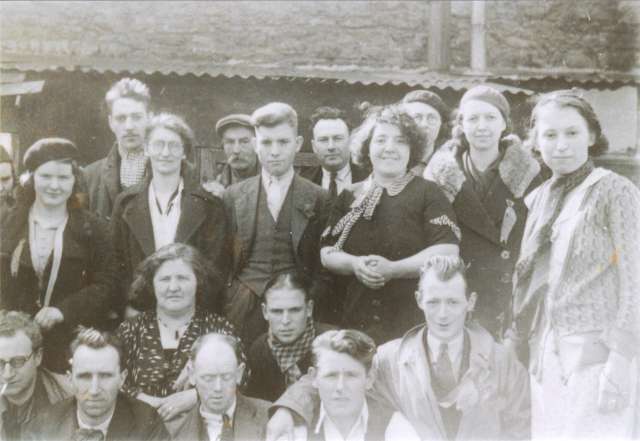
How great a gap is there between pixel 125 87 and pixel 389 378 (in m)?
1.85

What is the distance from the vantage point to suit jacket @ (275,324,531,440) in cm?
276

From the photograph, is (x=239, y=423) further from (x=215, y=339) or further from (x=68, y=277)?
(x=68, y=277)

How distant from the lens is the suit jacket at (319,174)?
3.14 meters

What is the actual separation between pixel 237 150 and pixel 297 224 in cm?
53

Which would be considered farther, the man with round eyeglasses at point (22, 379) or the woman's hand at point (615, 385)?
the man with round eyeglasses at point (22, 379)

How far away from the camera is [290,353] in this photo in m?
2.86

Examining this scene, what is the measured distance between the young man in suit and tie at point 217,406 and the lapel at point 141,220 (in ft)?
1.55

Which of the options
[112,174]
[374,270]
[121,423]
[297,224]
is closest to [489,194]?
[374,270]

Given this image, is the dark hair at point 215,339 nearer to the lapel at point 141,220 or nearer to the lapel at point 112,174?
the lapel at point 141,220

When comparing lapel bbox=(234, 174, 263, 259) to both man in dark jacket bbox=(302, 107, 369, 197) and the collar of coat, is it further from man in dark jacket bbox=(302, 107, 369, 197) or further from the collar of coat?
the collar of coat

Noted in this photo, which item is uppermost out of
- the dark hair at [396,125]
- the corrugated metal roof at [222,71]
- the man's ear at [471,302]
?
the corrugated metal roof at [222,71]

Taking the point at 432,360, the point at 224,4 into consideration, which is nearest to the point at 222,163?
the point at 432,360

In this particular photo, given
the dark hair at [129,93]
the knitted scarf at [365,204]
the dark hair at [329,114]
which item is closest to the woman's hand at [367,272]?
the knitted scarf at [365,204]

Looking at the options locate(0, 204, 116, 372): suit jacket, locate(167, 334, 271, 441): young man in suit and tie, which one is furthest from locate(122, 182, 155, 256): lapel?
locate(167, 334, 271, 441): young man in suit and tie
